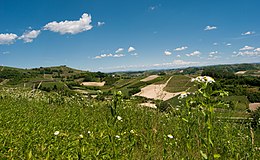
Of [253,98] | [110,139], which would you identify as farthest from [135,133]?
[253,98]

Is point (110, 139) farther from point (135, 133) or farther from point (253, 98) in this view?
point (253, 98)

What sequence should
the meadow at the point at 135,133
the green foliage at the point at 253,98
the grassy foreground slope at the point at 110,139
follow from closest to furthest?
1. the meadow at the point at 135,133
2. the grassy foreground slope at the point at 110,139
3. the green foliage at the point at 253,98

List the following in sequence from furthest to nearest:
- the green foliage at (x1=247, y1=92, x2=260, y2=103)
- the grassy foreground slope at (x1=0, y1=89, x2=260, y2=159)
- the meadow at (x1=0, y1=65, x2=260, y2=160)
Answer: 1. the green foliage at (x1=247, y1=92, x2=260, y2=103)
2. the grassy foreground slope at (x1=0, y1=89, x2=260, y2=159)
3. the meadow at (x1=0, y1=65, x2=260, y2=160)

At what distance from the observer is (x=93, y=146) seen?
374 centimetres

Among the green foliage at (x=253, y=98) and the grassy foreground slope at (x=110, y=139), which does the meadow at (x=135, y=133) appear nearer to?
the grassy foreground slope at (x=110, y=139)

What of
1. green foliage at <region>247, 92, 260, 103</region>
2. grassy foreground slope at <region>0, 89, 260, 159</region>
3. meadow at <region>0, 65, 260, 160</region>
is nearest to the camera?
meadow at <region>0, 65, 260, 160</region>

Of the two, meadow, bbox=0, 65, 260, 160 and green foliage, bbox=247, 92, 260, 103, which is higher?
meadow, bbox=0, 65, 260, 160

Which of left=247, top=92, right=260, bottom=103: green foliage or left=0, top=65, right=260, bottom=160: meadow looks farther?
left=247, top=92, right=260, bottom=103: green foliage

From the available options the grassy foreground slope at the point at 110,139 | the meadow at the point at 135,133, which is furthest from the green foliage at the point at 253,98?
the grassy foreground slope at the point at 110,139

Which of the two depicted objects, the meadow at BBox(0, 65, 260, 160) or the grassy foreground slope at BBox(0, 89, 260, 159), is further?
the grassy foreground slope at BBox(0, 89, 260, 159)

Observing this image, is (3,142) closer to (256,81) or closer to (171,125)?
(171,125)

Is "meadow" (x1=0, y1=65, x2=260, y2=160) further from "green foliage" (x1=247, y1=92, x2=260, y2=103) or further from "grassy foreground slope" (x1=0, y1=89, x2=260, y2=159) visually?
"green foliage" (x1=247, y1=92, x2=260, y2=103)

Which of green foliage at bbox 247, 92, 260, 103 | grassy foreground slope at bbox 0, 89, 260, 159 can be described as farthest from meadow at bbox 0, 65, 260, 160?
green foliage at bbox 247, 92, 260, 103

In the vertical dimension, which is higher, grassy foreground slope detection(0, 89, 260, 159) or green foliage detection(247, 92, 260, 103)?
grassy foreground slope detection(0, 89, 260, 159)
